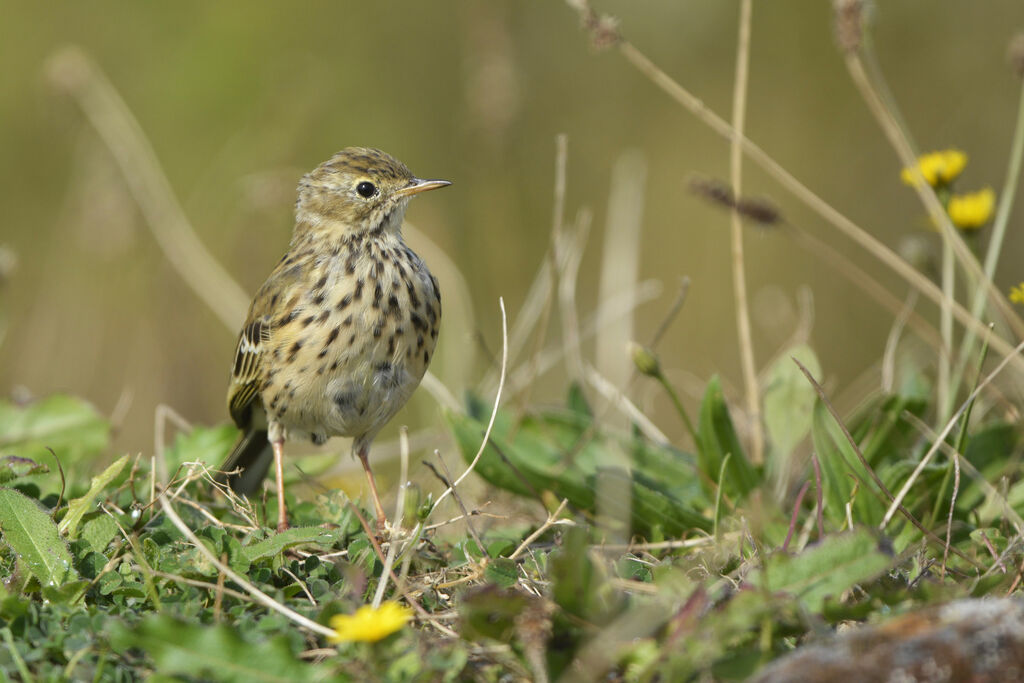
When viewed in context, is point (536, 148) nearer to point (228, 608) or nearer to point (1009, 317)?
point (1009, 317)

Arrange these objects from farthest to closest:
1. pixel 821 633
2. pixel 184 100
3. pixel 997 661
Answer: pixel 184 100
pixel 821 633
pixel 997 661

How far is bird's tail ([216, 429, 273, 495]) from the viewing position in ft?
16.1

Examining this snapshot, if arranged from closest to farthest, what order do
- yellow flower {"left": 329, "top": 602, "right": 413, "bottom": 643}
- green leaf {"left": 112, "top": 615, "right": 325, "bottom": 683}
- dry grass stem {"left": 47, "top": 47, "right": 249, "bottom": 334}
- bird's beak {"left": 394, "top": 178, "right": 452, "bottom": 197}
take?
yellow flower {"left": 329, "top": 602, "right": 413, "bottom": 643}, green leaf {"left": 112, "top": 615, "right": 325, "bottom": 683}, bird's beak {"left": 394, "top": 178, "right": 452, "bottom": 197}, dry grass stem {"left": 47, "top": 47, "right": 249, "bottom": 334}

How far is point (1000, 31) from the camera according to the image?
8.66 meters

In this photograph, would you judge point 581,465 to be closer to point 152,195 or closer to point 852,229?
point 852,229

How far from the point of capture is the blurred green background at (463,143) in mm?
7930

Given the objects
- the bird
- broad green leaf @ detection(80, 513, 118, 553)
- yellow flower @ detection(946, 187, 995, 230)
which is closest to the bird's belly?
the bird

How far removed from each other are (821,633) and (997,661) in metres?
0.40

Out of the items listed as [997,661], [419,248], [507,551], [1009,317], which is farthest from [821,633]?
[419,248]

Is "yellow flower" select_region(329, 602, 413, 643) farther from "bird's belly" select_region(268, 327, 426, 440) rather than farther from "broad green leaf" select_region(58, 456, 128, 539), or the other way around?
"bird's belly" select_region(268, 327, 426, 440)

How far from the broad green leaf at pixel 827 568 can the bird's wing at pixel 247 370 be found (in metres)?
2.49

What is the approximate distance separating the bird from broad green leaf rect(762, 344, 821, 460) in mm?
1410

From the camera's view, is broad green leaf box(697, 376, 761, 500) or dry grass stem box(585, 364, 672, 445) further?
dry grass stem box(585, 364, 672, 445)

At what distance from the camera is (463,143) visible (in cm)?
918
